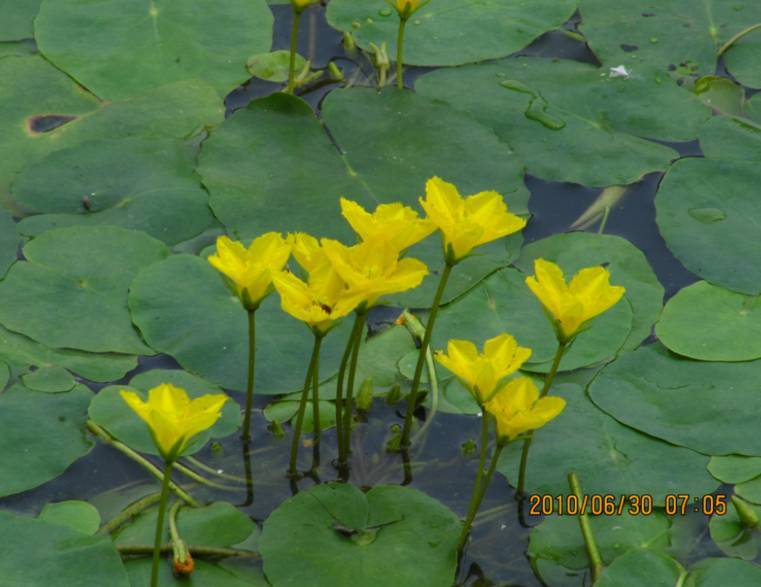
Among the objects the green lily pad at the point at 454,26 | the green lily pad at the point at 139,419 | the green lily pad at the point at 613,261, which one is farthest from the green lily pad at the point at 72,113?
the green lily pad at the point at 613,261

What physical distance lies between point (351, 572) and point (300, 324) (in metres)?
0.65

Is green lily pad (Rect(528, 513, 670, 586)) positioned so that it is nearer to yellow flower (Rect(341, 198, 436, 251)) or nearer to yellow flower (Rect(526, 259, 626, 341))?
yellow flower (Rect(526, 259, 626, 341))

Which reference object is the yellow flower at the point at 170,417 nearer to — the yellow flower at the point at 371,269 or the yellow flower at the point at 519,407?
the yellow flower at the point at 371,269

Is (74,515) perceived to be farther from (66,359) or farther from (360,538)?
(360,538)

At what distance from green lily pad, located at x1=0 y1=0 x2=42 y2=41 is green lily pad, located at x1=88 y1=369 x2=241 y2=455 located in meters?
1.31

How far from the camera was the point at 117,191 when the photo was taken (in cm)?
296

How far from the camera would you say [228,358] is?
257cm

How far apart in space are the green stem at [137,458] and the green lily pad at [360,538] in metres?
0.18

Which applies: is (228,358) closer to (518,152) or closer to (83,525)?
(83,525)

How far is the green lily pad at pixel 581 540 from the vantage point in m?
2.27

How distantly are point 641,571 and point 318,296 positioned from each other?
737 mm

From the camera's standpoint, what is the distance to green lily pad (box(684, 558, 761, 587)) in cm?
221

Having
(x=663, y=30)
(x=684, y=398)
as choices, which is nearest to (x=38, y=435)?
(x=684, y=398)

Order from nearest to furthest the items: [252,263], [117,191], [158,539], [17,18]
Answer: [158,539] → [252,263] → [117,191] → [17,18]
